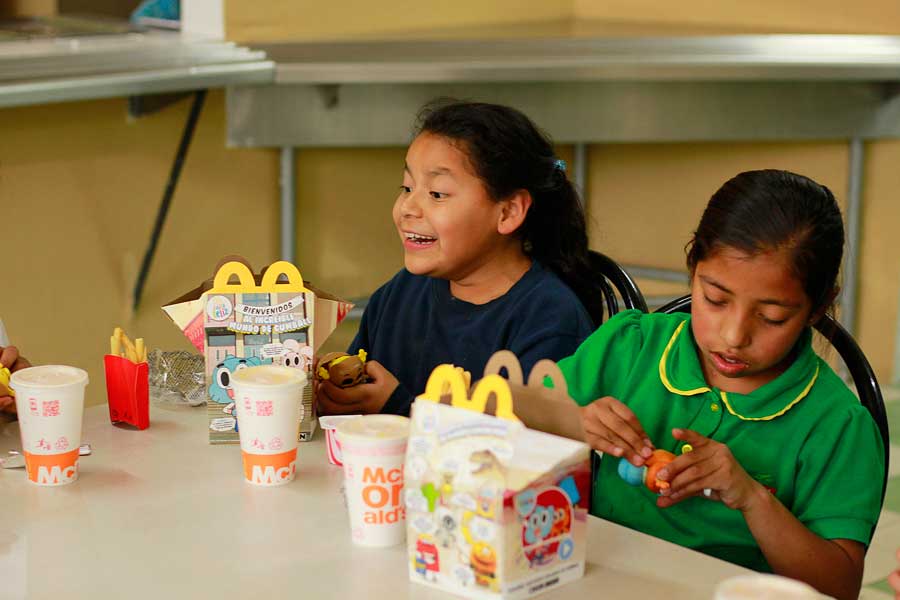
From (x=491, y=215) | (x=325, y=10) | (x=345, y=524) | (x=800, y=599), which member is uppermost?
(x=325, y=10)

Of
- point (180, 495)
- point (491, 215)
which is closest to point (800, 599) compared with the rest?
point (180, 495)

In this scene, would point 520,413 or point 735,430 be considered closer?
point 520,413

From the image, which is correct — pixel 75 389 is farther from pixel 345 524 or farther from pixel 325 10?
pixel 325 10

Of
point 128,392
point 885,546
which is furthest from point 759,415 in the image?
point 885,546

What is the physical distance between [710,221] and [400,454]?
1.55 feet

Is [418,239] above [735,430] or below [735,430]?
above

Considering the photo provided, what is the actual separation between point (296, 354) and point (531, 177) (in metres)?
0.52

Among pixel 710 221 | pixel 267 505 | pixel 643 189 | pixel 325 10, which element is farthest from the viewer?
pixel 643 189

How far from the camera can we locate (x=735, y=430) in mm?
1323

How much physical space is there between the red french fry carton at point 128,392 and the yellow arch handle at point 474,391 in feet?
1.65

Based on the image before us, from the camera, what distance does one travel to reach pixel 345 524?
1.13 metres

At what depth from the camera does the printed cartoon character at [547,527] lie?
0.96 metres

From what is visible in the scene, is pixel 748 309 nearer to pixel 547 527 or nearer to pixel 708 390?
pixel 708 390

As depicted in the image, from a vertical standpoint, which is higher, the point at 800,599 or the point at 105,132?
the point at 105,132
